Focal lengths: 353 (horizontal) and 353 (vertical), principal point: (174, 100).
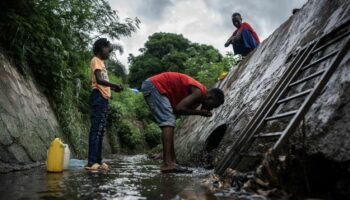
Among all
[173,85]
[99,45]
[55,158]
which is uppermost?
[99,45]

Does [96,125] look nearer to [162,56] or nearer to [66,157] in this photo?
[66,157]

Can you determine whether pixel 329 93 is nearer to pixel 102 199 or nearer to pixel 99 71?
pixel 102 199

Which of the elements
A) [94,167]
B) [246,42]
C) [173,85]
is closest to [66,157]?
[94,167]

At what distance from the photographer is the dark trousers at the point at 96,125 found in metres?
4.55

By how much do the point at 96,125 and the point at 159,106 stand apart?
858 mm

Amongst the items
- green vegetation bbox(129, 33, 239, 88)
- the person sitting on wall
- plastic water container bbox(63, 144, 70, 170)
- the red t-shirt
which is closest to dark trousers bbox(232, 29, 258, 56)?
the person sitting on wall

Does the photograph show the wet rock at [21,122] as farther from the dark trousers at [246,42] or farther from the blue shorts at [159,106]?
the dark trousers at [246,42]

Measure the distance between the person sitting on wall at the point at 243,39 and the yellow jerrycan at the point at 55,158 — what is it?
5319 millimetres

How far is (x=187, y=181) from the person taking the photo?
344cm

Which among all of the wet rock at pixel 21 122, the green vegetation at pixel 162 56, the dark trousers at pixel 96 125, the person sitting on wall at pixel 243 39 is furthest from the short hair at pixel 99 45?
the green vegetation at pixel 162 56

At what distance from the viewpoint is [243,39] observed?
8203 mm

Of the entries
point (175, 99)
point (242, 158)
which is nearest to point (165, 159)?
point (175, 99)

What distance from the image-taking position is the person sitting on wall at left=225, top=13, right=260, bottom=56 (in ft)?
26.8

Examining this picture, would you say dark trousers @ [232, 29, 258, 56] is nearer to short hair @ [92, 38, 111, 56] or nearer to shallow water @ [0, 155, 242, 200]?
short hair @ [92, 38, 111, 56]
